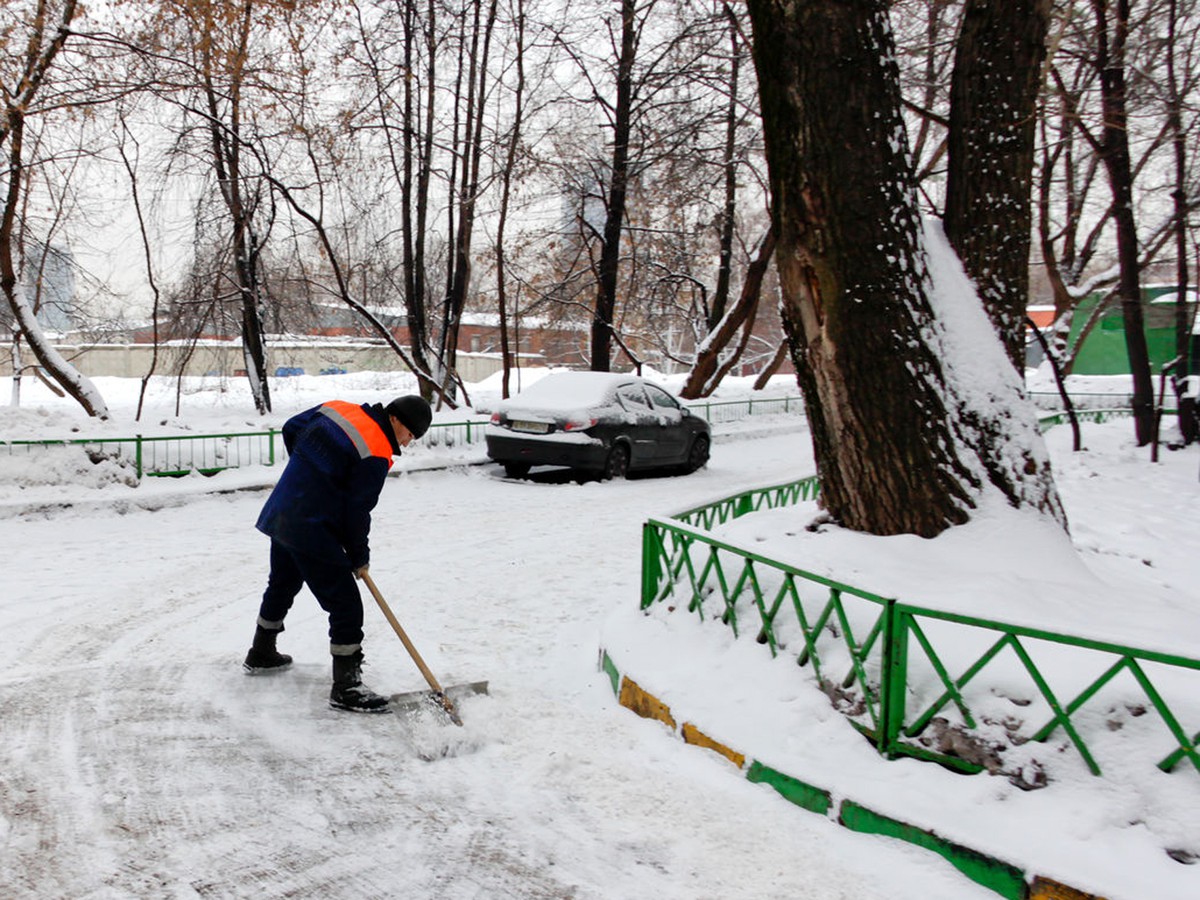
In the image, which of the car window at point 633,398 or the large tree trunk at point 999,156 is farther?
the car window at point 633,398

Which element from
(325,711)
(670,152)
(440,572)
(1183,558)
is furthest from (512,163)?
(325,711)

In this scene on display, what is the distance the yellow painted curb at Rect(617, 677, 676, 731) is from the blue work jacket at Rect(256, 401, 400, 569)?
5.00ft

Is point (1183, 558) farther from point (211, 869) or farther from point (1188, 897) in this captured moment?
point (211, 869)

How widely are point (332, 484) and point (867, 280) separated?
295cm

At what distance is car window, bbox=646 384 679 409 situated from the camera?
13.4m

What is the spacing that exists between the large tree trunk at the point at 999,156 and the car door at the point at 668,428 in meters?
7.90

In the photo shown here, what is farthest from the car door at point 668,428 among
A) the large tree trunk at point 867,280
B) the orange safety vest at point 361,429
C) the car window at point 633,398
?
the orange safety vest at point 361,429

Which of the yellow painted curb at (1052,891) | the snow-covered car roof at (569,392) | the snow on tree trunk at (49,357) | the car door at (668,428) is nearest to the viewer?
the yellow painted curb at (1052,891)

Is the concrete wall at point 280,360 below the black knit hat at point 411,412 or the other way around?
the other way around

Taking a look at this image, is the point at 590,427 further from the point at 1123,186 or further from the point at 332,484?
the point at 1123,186

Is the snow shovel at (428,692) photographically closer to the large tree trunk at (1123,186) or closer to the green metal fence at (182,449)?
the green metal fence at (182,449)

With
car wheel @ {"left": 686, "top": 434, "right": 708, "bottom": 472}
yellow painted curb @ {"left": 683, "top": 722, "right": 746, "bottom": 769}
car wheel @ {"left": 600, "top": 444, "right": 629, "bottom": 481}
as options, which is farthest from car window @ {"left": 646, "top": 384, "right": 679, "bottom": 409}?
yellow painted curb @ {"left": 683, "top": 722, "right": 746, "bottom": 769}

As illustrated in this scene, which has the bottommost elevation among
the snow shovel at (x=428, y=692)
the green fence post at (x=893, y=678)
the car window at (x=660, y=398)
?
the snow shovel at (x=428, y=692)

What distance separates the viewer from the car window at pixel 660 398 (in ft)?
43.9
